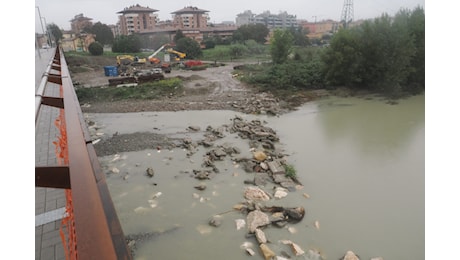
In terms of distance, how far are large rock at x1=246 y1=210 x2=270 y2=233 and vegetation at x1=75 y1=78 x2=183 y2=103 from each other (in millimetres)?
11218

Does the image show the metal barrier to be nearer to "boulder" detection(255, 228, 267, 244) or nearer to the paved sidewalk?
the paved sidewalk

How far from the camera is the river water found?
4449mm

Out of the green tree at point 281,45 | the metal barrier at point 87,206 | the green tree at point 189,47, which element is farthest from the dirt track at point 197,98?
the green tree at point 189,47

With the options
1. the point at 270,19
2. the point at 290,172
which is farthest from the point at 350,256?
the point at 270,19

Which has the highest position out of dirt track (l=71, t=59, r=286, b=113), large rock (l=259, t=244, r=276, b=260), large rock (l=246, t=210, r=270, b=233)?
dirt track (l=71, t=59, r=286, b=113)

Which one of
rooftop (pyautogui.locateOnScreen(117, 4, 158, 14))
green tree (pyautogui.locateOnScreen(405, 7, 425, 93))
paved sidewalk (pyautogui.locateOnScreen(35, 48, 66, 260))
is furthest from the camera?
rooftop (pyautogui.locateOnScreen(117, 4, 158, 14))

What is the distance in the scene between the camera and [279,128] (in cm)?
1023

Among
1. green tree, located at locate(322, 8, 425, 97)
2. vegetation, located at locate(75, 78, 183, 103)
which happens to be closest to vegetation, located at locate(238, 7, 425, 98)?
green tree, located at locate(322, 8, 425, 97)

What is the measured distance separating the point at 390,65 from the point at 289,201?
1333 centimetres

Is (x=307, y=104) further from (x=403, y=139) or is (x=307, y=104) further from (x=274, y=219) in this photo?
(x=274, y=219)

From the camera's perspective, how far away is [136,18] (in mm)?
55656

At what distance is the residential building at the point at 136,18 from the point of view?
55.2 metres

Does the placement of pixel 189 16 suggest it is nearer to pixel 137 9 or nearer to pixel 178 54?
pixel 137 9

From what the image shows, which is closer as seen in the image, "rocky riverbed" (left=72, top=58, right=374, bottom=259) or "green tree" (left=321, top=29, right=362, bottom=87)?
"rocky riverbed" (left=72, top=58, right=374, bottom=259)
